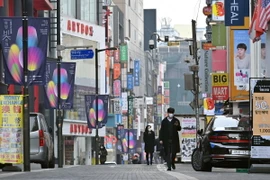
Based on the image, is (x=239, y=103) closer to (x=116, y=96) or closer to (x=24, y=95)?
(x=24, y=95)

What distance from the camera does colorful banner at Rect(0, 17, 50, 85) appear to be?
24859 millimetres

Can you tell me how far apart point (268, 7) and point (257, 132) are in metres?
7.58

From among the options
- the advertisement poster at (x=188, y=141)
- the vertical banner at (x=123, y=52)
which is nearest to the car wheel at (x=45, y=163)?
the advertisement poster at (x=188, y=141)

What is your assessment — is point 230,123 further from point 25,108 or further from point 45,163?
point 45,163

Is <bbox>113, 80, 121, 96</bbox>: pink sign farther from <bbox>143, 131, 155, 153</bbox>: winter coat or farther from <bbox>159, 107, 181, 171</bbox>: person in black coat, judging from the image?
<bbox>159, 107, 181, 171</bbox>: person in black coat

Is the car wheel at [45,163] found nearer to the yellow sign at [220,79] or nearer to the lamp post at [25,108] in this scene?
the lamp post at [25,108]

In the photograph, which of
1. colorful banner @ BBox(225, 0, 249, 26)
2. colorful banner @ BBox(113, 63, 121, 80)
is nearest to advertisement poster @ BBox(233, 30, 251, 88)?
colorful banner @ BBox(225, 0, 249, 26)

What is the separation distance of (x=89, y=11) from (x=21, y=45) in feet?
194

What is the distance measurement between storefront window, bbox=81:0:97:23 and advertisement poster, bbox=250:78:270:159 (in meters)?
57.7

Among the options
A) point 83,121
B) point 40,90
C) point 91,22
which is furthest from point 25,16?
point 91,22

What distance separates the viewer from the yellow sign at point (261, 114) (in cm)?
2450

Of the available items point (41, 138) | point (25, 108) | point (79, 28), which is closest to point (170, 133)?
point (25, 108)

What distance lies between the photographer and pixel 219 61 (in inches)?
2692

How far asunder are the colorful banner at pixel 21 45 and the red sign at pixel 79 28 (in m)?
48.9
